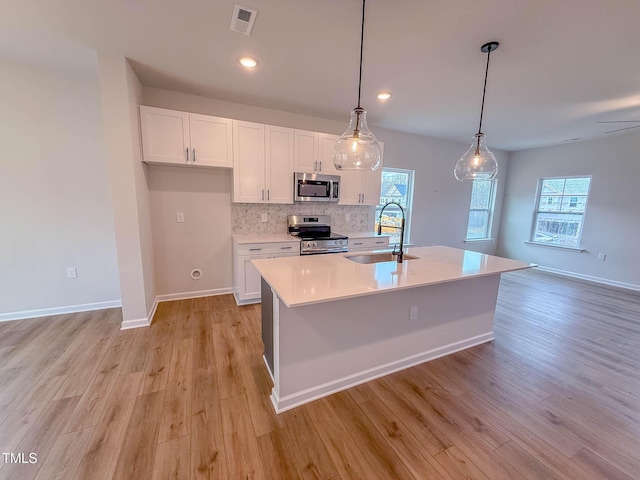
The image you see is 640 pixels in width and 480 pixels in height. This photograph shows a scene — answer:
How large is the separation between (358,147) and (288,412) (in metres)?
1.90

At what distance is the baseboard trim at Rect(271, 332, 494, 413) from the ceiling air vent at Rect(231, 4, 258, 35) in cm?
260

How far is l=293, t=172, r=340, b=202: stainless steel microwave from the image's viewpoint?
3.60m

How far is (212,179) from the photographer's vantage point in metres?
3.44

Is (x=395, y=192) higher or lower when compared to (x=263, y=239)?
higher

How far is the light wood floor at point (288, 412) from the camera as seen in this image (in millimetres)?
1371

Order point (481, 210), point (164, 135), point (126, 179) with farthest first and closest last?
point (481, 210)
point (164, 135)
point (126, 179)

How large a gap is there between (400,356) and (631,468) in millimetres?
1308

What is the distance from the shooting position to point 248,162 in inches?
129

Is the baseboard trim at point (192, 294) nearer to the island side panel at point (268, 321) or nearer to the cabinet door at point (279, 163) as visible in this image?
the cabinet door at point (279, 163)

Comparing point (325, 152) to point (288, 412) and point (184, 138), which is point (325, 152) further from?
point (288, 412)

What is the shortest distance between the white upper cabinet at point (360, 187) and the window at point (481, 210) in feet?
9.69

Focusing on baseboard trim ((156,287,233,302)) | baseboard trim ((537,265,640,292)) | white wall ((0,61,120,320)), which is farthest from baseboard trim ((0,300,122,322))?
baseboard trim ((537,265,640,292))

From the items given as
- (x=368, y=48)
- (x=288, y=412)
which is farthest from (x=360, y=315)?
(x=368, y=48)

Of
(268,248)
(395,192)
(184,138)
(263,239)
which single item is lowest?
(268,248)
